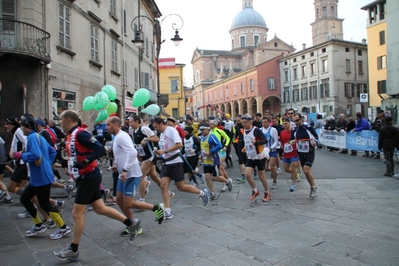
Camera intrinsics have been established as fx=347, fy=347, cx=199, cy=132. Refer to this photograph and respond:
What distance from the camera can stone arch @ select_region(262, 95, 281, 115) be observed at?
61.5 m

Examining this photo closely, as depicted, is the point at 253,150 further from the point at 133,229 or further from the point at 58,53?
the point at 58,53

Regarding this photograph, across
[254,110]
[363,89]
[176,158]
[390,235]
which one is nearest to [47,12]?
[176,158]

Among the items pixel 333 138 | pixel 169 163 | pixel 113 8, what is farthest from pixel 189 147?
pixel 113 8

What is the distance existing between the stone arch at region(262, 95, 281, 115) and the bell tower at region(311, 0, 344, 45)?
27643 mm

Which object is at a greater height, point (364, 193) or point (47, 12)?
point (47, 12)

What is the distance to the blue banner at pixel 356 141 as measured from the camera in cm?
1489

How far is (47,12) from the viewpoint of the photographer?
12938 millimetres

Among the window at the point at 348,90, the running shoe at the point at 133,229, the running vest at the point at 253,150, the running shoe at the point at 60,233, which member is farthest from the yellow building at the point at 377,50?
the running shoe at the point at 60,233

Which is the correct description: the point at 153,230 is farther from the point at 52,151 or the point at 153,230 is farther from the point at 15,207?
the point at 15,207

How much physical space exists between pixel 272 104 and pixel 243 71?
8337 mm

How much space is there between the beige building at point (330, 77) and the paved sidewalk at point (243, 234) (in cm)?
3875

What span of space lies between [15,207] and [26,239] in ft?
8.34

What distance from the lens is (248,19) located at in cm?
8550

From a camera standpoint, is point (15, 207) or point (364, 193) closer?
point (15, 207)
